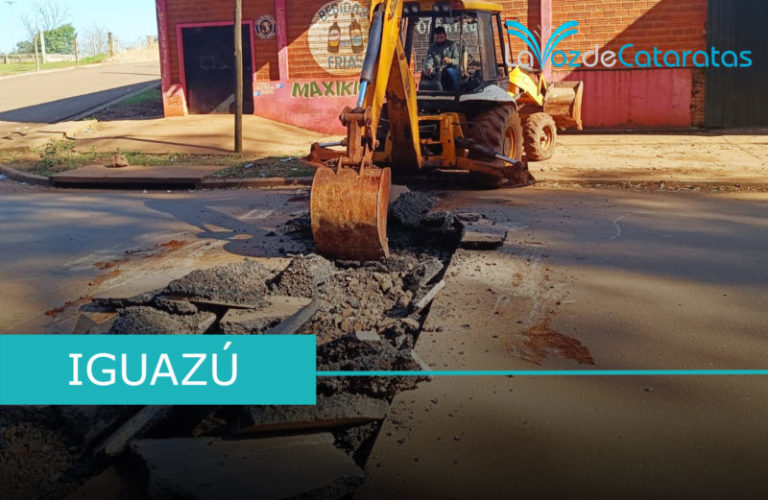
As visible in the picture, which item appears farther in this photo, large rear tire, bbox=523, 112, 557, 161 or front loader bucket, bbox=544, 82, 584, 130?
front loader bucket, bbox=544, 82, 584, 130

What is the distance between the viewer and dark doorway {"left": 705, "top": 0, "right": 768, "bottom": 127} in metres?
17.6

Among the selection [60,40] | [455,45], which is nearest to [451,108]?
[455,45]

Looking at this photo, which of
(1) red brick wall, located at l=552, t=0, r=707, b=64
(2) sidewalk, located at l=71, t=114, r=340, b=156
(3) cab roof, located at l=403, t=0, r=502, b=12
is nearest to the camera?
(3) cab roof, located at l=403, t=0, r=502, b=12

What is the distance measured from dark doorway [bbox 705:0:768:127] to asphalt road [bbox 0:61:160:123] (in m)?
17.4

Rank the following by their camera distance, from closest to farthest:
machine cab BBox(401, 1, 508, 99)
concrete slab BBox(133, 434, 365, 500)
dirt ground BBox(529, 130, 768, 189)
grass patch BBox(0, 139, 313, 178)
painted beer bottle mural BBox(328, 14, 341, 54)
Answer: concrete slab BBox(133, 434, 365, 500)
machine cab BBox(401, 1, 508, 99)
dirt ground BBox(529, 130, 768, 189)
grass patch BBox(0, 139, 313, 178)
painted beer bottle mural BBox(328, 14, 341, 54)

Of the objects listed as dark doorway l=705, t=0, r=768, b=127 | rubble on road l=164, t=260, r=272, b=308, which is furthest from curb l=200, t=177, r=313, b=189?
dark doorway l=705, t=0, r=768, b=127

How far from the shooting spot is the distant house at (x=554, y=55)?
17.8 metres

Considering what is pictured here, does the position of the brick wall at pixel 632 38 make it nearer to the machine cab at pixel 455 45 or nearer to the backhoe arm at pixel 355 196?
the machine cab at pixel 455 45

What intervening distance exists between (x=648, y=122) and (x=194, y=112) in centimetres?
1194

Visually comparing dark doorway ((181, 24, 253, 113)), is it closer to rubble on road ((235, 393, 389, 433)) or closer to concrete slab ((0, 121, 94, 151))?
concrete slab ((0, 121, 94, 151))

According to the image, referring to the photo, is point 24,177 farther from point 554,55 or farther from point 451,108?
point 554,55

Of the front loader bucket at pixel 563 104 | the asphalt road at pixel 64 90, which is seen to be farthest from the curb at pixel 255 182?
the asphalt road at pixel 64 90

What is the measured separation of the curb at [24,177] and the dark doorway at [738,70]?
46.5ft

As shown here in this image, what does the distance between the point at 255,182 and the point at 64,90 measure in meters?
21.2
